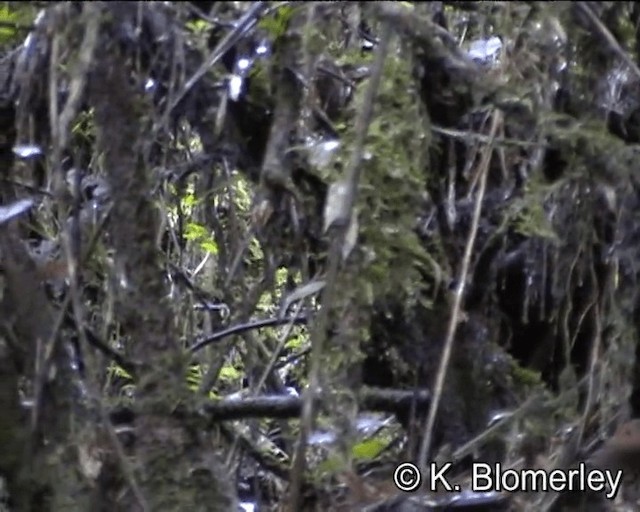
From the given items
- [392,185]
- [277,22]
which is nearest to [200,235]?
[392,185]

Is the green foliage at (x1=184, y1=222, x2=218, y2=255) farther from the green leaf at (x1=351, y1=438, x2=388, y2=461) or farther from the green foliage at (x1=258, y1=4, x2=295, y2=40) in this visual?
the green foliage at (x1=258, y1=4, x2=295, y2=40)

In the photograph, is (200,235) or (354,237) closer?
(354,237)

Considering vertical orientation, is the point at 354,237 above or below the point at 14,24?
below

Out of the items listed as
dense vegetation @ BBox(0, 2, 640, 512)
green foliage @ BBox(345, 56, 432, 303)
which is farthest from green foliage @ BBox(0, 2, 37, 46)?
green foliage @ BBox(345, 56, 432, 303)

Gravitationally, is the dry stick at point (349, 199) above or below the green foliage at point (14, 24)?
below

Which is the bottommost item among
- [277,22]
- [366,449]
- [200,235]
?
[366,449]

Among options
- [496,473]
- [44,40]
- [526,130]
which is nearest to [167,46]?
[44,40]

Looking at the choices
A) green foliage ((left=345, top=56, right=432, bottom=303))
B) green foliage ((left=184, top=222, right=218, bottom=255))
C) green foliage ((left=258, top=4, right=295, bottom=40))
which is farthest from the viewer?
green foliage ((left=184, top=222, right=218, bottom=255))

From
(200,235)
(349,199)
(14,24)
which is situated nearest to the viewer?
(349,199)

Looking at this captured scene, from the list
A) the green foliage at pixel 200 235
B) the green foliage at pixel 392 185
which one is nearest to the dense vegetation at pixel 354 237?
the green foliage at pixel 392 185

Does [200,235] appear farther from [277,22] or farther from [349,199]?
[349,199]

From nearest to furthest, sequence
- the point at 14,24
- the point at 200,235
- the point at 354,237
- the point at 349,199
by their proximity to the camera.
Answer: the point at 349,199 → the point at 354,237 → the point at 14,24 → the point at 200,235

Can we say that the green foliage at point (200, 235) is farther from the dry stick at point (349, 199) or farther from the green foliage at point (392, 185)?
the dry stick at point (349, 199)

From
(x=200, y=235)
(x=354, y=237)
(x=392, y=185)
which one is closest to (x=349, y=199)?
(x=354, y=237)
